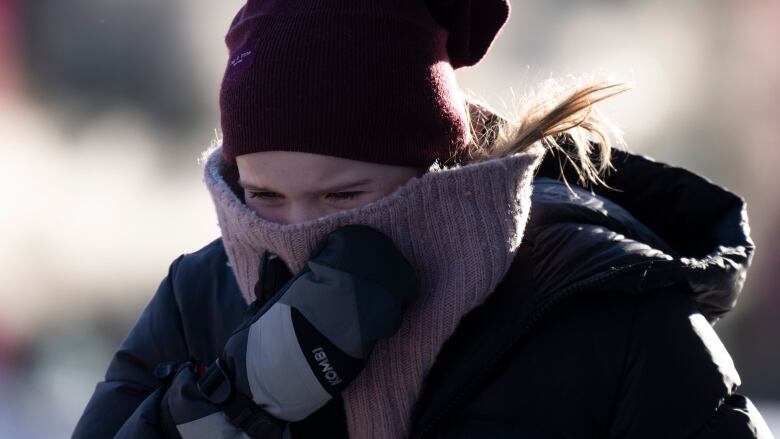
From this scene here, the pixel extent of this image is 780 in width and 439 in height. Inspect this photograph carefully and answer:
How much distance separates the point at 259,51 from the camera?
1320mm

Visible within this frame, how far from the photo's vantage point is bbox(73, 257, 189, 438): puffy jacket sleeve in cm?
148

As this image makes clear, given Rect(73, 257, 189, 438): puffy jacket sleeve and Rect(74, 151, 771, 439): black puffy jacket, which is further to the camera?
Rect(73, 257, 189, 438): puffy jacket sleeve

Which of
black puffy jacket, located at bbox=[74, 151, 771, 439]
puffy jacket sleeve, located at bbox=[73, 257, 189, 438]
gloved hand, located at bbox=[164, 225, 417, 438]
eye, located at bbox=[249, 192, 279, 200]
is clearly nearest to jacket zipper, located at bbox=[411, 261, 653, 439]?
black puffy jacket, located at bbox=[74, 151, 771, 439]

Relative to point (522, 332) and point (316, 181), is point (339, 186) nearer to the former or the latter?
point (316, 181)

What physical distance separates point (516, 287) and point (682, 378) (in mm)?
243

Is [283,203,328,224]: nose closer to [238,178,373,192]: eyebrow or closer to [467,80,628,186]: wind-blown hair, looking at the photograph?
[238,178,373,192]: eyebrow

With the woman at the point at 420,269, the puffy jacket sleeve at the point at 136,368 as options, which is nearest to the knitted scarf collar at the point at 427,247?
the woman at the point at 420,269

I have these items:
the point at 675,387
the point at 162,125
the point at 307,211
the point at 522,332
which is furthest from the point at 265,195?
the point at 162,125

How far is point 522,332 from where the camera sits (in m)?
1.21

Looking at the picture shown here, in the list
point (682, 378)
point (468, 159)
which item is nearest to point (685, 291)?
point (682, 378)

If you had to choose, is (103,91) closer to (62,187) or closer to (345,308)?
(62,187)

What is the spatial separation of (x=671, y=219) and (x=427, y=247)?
1.55ft

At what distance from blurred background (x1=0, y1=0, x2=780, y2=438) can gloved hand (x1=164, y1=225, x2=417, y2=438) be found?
2.61 meters

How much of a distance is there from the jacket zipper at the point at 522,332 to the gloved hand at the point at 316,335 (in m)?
0.12
